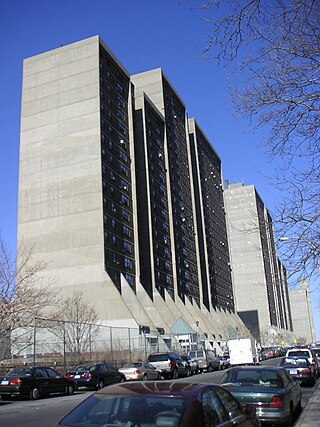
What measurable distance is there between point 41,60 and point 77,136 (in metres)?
16.2

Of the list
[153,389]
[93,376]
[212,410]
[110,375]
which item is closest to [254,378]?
[212,410]

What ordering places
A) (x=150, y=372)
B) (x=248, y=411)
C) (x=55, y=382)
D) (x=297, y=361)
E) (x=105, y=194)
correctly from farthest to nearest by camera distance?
1. (x=105, y=194)
2. (x=150, y=372)
3. (x=297, y=361)
4. (x=55, y=382)
5. (x=248, y=411)

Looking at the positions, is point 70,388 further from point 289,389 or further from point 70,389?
point 289,389

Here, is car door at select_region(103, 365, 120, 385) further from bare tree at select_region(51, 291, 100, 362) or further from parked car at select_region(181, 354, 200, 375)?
parked car at select_region(181, 354, 200, 375)

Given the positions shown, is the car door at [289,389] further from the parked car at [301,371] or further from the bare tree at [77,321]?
the bare tree at [77,321]

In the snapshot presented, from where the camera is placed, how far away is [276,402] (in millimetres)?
10500

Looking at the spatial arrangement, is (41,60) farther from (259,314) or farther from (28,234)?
(259,314)

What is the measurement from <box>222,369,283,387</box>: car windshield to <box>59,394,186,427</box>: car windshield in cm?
700

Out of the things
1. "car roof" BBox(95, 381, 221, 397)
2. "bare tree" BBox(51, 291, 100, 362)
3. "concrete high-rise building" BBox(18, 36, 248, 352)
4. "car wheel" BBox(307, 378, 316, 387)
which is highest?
"concrete high-rise building" BBox(18, 36, 248, 352)

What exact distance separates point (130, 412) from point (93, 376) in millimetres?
20898

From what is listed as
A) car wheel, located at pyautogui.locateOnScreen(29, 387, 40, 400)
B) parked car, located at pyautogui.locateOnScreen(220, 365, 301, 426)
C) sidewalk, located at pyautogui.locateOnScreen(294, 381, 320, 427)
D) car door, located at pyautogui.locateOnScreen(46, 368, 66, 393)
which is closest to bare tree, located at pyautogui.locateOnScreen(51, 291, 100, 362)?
car door, located at pyautogui.locateOnScreen(46, 368, 66, 393)

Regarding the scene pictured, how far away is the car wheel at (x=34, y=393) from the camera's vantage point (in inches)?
782

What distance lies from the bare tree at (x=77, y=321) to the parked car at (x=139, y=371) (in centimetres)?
703

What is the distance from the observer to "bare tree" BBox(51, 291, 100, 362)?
35406 mm
